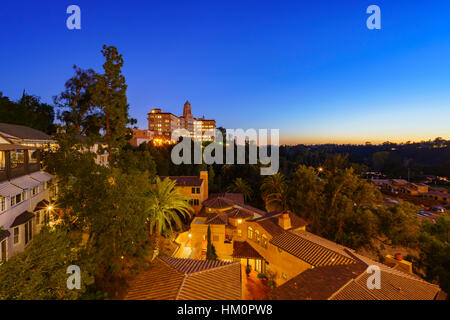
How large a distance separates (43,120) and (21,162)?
1172 inches

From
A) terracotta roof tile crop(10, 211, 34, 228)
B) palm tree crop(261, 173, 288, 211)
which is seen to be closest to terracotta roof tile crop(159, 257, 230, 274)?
terracotta roof tile crop(10, 211, 34, 228)

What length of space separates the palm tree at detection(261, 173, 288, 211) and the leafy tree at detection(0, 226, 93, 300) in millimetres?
27831

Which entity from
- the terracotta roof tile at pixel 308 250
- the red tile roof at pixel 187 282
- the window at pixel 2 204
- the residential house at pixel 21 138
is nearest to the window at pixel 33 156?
the residential house at pixel 21 138

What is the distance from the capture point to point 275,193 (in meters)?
33.0

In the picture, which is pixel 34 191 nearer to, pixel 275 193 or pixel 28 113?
pixel 28 113

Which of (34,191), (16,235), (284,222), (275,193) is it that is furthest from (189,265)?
(275,193)

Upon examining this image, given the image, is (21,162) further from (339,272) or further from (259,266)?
(339,272)

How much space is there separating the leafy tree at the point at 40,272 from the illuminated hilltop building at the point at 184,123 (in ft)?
301

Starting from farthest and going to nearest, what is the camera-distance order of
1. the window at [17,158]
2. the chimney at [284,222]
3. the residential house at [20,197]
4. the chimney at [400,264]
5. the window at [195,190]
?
the window at [195,190], the chimney at [284,222], the chimney at [400,264], the window at [17,158], the residential house at [20,197]

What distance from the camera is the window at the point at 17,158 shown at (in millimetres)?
15023

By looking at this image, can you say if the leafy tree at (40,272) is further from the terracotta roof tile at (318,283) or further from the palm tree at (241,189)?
the palm tree at (241,189)

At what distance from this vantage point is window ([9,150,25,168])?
49.3 feet

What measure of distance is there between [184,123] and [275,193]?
→ 302ft

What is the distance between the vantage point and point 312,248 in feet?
47.6
